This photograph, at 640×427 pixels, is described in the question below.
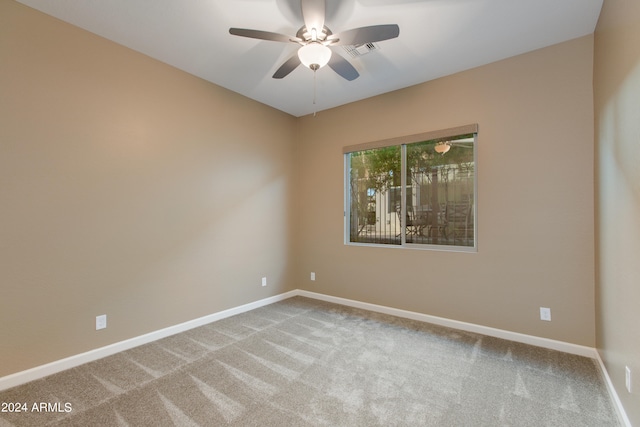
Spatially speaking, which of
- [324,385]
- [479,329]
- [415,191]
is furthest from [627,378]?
[415,191]

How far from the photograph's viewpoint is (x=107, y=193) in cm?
261

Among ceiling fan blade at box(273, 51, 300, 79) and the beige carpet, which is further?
ceiling fan blade at box(273, 51, 300, 79)

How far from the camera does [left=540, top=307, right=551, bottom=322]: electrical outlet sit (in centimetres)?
268

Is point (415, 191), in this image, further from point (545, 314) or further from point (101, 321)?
point (101, 321)

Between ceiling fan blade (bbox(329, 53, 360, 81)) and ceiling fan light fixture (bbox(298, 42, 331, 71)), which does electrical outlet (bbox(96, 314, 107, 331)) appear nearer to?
ceiling fan light fixture (bbox(298, 42, 331, 71))

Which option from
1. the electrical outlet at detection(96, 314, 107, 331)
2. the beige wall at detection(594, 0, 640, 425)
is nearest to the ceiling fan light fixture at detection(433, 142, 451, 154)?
the beige wall at detection(594, 0, 640, 425)

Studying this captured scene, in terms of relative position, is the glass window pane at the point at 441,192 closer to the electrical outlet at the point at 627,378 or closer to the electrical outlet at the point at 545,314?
the electrical outlet at the point at 545,314

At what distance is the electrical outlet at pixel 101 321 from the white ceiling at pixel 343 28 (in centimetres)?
254

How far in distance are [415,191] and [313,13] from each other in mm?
2359

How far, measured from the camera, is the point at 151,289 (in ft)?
9.50

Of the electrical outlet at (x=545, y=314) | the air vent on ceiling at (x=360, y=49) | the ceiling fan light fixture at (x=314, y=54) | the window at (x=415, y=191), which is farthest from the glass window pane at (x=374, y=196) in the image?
the ceiling fan light fixture at (x=314, y=54)

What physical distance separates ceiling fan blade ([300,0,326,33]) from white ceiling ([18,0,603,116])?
280 millimetres

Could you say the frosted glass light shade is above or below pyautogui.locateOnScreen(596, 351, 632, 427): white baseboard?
above

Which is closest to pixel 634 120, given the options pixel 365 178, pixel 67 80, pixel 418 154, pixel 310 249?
pixel 418 154
